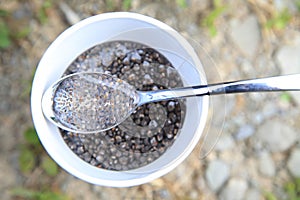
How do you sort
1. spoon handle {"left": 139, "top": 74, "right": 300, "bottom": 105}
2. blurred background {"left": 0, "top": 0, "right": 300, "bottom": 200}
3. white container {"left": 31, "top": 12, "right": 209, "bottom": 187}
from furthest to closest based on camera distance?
blurred background {"left": 0, "top": 0, "right": 300, "bottom": 200}
white container {"left": 31, "top": 12, "right": 209, "bottom": 187}
spoon handle {"left": 139, "top": 74, "right": 300, "bottom": 105}

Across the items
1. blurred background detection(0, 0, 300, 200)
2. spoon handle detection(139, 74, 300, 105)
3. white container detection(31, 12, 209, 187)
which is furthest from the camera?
blurred background detection(0, 0, 300, 200)

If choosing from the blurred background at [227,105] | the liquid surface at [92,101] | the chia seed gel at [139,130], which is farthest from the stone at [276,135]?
the liquid surface at [92,101]

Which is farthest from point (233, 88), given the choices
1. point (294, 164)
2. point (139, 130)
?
point (294, 164)

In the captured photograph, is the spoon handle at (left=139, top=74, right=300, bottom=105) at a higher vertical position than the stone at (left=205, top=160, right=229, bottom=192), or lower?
higher

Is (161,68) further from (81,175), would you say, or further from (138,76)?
(81,175)

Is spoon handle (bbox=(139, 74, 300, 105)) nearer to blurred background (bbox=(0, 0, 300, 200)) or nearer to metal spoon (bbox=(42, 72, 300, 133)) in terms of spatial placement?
metal spoon (bbox=(42, 72, 300, 133))

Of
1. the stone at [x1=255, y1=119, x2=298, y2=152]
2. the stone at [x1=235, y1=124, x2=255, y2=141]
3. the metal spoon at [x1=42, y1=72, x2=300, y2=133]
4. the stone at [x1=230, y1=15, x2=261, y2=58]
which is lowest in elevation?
the metal spoon at [x1=42, y1=72, x2=300, y2=133]

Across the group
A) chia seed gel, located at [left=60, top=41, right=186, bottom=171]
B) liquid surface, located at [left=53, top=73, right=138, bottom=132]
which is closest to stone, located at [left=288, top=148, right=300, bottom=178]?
chia seed gel, located at [left=60, top=41, right=186, bottom=171]
